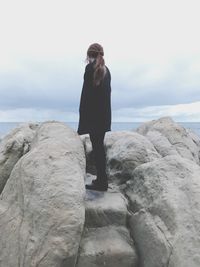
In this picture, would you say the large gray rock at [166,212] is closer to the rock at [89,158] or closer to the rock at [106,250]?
the rock at [106,250]

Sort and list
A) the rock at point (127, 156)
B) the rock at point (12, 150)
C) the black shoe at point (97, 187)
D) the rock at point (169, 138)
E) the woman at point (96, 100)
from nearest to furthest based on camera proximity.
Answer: the woman at point (96, 100) < the black shoe at point (97, 187) < the rock at point (127, 156) < the rock at point (12, 150) < the rock at point (169, 138)

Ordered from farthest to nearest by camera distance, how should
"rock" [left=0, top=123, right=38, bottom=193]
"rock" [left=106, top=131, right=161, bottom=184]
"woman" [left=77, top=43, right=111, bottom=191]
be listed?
"rock" [left=0, top=123, right=38, bottom=193], "rock" [left=106, top=131, right=161, bottom=184], "woman" [left=77, top=43, right=111, bottom=191]

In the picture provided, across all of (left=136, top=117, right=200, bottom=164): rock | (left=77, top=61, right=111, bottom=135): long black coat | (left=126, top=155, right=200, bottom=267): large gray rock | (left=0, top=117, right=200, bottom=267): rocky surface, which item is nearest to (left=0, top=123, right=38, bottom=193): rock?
(left=0, top=117, right=200, bottom=267): rocky surface

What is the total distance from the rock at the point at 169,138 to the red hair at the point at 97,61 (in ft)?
17.3

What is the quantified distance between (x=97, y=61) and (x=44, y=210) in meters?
3.92

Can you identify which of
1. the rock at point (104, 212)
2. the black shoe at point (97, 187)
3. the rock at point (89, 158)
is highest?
the rock at point (89, 158)

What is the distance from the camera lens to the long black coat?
1213 cm

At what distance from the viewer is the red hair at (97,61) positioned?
39.0 ft

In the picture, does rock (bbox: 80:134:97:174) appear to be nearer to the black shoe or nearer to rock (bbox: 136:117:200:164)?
rock (bbox: 136:117:200:164)

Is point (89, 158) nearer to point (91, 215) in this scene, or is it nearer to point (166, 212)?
point (91, 215)

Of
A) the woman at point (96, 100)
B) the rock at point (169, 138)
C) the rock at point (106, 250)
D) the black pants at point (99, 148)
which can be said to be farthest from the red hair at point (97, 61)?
the rock at point (169, 138)

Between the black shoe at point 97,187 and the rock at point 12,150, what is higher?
the rock at point 12,150

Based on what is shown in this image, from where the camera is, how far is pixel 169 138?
1814 centimetres

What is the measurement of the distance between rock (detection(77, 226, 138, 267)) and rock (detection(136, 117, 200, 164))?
549cm
